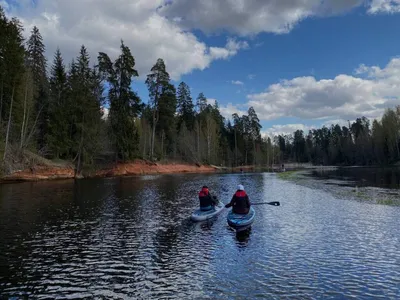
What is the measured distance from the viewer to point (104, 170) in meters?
63.2

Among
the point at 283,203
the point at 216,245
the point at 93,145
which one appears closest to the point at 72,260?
the point at 216,245

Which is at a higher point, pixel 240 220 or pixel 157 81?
pixel 157 81

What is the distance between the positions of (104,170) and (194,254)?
53032mm

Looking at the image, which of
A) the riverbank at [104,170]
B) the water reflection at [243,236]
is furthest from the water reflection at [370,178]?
the riverbank at [104,170]

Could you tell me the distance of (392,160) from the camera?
377 feet

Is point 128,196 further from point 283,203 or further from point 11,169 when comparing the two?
point 11,169

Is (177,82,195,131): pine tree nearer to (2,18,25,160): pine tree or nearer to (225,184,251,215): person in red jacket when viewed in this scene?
(2,18,25,160): pine tree

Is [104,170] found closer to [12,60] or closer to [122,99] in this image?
[122,99]

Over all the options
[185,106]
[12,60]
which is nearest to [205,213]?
[12,60]

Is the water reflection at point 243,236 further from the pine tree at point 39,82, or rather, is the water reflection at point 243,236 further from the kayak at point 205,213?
the pine tree at point 39,82

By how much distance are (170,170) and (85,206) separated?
51.5 m

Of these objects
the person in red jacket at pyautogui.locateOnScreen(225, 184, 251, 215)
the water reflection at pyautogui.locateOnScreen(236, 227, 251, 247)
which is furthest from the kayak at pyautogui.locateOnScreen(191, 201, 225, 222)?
the water reflection at pyautogui.locateOnScreen(236, 227, 251, 247)

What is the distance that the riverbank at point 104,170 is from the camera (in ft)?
154

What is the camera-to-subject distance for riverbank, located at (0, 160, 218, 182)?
4684 centimetres
